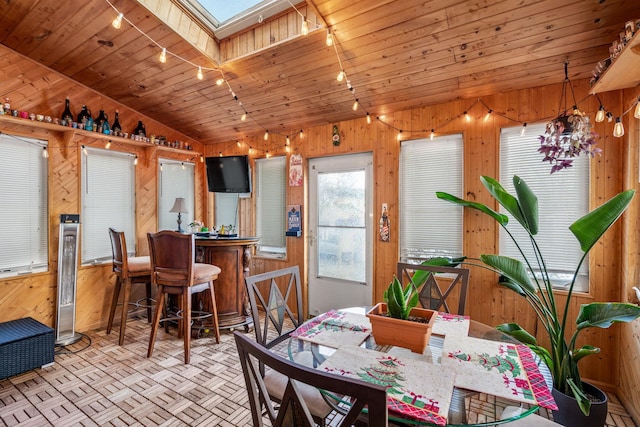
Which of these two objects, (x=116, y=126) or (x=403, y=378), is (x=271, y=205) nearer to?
(x=116, y=126)

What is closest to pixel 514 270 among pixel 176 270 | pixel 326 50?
pixel 326 50

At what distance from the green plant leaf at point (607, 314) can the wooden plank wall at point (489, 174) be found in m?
0.73

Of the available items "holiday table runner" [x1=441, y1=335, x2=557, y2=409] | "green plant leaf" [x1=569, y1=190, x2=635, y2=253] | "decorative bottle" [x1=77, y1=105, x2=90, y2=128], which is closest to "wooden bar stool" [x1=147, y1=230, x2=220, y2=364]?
"decorative bottle" [x1=77, y1=105, x2=90, y2=128]

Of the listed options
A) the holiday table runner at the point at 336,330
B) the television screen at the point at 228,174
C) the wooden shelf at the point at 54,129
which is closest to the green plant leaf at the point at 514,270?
the holiday table runner at the point at 336,330

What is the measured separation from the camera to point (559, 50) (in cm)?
221

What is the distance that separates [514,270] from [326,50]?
84.9 inches

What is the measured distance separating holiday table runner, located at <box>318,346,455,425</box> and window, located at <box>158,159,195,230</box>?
387cm

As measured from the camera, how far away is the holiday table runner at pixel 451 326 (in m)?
1.55

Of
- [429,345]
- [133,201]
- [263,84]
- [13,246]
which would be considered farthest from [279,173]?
[429,345]

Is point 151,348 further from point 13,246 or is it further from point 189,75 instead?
point 189,75

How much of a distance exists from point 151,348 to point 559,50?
13.6 feet

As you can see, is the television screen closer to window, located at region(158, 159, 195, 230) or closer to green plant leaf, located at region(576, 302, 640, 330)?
window, located at region(158, 159, 195, 230)

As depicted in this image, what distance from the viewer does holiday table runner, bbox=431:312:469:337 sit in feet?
5.08

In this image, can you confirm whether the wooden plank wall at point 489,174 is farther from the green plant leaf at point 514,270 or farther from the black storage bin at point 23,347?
the black storage bin at point 23,347
